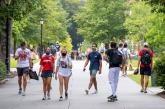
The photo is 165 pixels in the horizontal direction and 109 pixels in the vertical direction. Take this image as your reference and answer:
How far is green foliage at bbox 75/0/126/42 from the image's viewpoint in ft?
281

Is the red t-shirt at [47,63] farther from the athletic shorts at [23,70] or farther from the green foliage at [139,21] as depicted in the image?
the green foliage at [139,21]

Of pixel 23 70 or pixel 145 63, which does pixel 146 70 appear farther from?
pixel 23 70

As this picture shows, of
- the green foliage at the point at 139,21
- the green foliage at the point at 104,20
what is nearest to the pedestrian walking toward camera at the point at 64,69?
the green foliage at the point at 139,21

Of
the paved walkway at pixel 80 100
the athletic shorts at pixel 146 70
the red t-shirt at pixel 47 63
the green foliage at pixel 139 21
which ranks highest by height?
the green foliage at pixel 139 21

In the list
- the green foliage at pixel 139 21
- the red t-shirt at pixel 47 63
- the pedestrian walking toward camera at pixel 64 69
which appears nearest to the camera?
the pedestrian walking toward camera at pixel 64 69

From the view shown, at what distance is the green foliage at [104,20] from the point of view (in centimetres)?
8562

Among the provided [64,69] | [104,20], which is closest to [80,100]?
[64,69]

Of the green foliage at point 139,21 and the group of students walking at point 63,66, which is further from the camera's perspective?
the green foliage at point 139,21

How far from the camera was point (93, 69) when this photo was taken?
2139 cm

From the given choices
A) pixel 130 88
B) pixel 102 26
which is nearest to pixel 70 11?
pixel 102 26

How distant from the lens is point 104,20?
85625 mm

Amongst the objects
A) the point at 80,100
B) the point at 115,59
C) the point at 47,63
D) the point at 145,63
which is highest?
the point at 115,59

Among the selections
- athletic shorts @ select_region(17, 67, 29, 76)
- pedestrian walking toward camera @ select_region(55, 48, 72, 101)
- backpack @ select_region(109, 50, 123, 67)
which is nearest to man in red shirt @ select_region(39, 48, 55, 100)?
pedestrian walking toward camera @ select_region(55, 48, 72, 101)

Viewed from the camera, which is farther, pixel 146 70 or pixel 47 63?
pixel 146 70
